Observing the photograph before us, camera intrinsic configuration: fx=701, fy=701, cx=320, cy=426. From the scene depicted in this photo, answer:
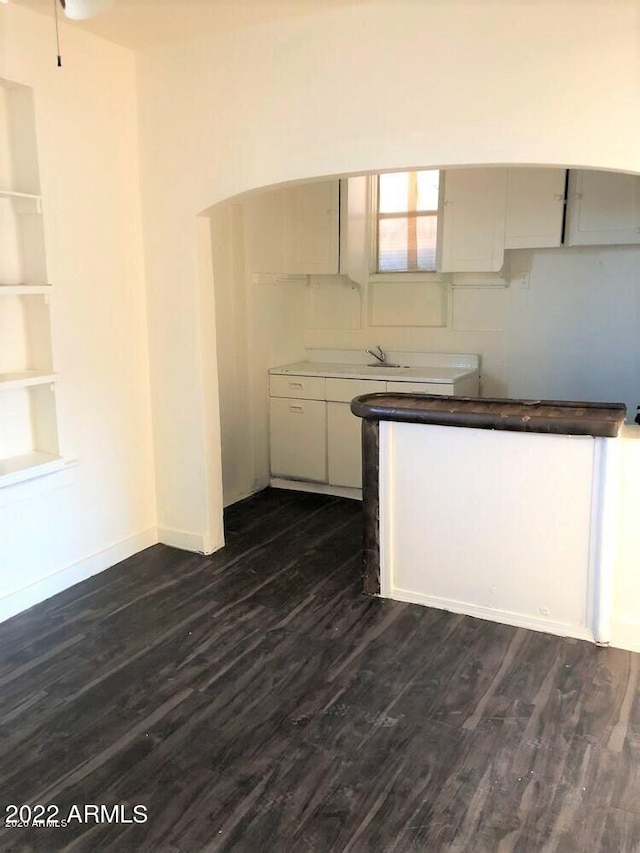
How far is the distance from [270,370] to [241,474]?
774 millimetres

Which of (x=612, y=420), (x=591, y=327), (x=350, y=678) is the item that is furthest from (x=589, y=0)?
(x=350, y=678)

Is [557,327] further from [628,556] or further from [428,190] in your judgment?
[628,556]

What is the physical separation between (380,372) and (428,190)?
128 cm

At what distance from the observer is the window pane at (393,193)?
4852mm

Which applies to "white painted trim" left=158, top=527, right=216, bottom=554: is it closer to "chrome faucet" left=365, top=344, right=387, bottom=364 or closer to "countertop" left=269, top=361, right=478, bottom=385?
"countertop" left=269, top=361, right=478, bottom=385

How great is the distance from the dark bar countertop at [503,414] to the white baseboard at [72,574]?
1.57 m

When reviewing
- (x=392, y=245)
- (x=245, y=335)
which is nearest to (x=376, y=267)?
(x=392, y=245)

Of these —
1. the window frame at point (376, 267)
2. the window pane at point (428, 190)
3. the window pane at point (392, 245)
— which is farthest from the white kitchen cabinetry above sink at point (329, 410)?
the window pane at point (428, 190)

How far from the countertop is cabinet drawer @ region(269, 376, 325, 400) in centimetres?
4

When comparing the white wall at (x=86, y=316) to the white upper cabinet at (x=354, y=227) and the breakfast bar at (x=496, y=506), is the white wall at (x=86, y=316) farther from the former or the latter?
the white upper cabinet at (x=354, y=227)

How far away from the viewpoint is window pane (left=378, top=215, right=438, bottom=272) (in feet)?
15.9

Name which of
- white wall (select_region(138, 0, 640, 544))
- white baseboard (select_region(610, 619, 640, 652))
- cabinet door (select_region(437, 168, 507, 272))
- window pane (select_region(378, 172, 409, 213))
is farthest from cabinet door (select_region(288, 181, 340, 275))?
white baseboard (select_region(610, 619, 640, 652))

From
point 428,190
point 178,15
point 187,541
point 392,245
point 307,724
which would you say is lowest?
point 307,724

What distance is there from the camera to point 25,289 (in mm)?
3137
